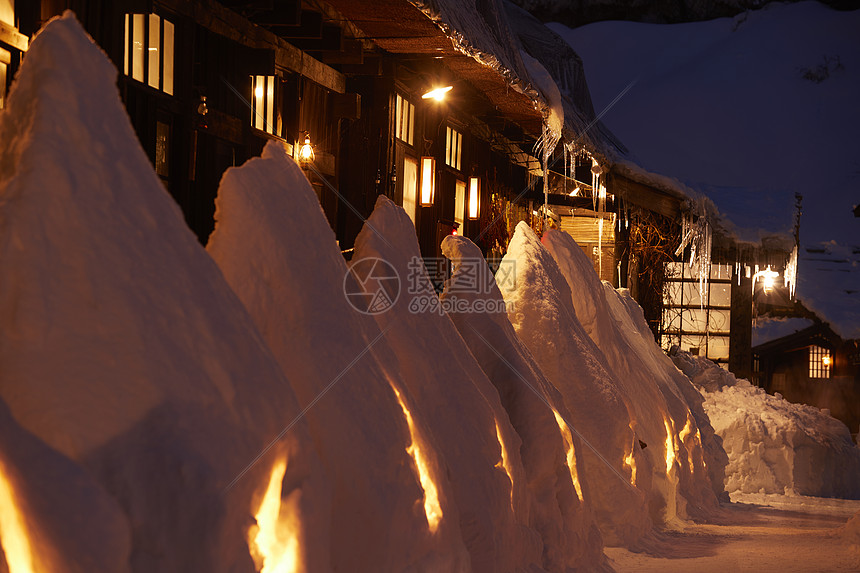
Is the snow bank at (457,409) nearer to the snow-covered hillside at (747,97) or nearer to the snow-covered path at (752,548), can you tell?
the snow-covered path at (752,548)

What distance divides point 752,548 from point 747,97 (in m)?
73.9

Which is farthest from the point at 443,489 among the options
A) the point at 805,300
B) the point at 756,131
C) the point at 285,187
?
the point at 756,131

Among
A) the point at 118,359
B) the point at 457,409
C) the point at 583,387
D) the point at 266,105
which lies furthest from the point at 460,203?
the point at 118,359

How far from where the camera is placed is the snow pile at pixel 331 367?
13.7 feet

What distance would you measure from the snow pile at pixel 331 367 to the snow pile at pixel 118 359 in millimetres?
587

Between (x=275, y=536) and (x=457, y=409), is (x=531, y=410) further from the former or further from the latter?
(x=275, y=536)

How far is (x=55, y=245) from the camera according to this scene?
3057mm

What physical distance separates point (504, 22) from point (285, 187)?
874 cm

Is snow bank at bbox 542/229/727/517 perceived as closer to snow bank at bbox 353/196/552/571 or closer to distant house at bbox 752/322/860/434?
snow bank at bbox 353/196/552/571

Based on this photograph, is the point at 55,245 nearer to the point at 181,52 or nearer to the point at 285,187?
the point at 285,187

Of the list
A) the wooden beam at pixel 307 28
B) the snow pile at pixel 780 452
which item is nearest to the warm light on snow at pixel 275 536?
the wooden beam at pixel 307 28

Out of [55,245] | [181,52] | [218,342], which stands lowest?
[218,342]

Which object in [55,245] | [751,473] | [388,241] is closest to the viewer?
[55,245]

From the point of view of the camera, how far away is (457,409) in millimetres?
5594
